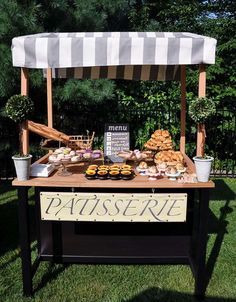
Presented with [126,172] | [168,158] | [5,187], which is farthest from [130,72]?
[5,187]

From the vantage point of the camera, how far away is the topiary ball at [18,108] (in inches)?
117

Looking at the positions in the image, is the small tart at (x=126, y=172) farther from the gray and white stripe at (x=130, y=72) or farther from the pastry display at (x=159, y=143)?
the gray and white stripe at (x=130, y=72)

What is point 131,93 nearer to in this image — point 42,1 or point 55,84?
point 55,84

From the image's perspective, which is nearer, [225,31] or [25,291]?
[25,291]

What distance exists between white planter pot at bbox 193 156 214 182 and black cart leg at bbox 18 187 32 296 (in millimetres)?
1359

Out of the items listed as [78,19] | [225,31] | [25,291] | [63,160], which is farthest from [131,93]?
[25,291]

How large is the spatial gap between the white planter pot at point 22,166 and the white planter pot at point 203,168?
1.32 metres

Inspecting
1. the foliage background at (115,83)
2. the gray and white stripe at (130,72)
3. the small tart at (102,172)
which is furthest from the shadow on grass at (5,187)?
the small tart at (102,172)

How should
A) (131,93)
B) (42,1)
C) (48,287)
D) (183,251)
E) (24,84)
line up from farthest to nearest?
(131,93) → (42,1) → (183,251) → (48,287) → (24,84)

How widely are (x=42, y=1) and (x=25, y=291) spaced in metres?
4.82

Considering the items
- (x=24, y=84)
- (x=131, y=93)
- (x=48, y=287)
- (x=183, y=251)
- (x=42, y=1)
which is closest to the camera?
(x=24, y=84)

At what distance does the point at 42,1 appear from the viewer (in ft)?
21.0

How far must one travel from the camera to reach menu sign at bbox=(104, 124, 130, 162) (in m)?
4.09

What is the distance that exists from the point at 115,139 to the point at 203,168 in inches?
50.2
